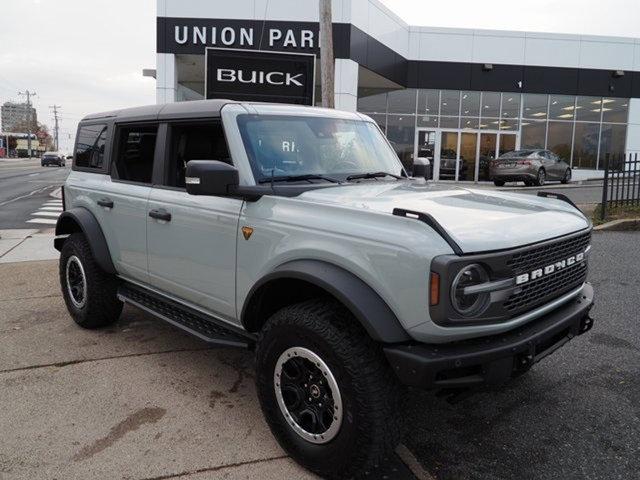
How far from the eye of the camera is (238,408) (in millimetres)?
3572

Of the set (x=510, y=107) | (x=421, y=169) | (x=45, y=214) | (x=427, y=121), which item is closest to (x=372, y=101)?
(x=427, y=121)

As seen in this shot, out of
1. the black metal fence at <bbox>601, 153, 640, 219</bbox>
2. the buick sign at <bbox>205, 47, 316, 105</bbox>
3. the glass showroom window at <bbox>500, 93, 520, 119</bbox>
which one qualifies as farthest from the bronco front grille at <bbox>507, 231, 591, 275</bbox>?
the glass showroom window at <bbox>500, 93, 520, 119</bbox>

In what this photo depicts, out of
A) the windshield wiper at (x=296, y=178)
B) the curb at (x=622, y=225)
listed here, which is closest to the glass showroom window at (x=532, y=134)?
the curb at (x=622, y=225)

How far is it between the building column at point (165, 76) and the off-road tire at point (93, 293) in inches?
617

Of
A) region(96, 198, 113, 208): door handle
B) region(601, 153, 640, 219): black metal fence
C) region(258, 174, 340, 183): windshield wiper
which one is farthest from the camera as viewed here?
region(601, 153, 640, 219): black metal fence

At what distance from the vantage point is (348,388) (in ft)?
8.51

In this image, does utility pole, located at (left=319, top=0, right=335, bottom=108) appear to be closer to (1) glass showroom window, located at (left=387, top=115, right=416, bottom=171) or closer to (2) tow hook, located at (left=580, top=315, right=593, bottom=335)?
(2) tow hook, located at (left=580, top=315, right=593, bottom=335)

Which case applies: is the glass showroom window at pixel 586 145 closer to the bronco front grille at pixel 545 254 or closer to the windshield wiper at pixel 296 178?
the bronco front grille at pixel 545 254

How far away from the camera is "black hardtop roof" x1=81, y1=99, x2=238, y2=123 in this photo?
3.69 meters

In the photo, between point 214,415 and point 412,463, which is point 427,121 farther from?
point 412,463

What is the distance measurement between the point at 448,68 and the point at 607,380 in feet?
74.2

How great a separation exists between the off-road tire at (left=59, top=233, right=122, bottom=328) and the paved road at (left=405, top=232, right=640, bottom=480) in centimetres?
274

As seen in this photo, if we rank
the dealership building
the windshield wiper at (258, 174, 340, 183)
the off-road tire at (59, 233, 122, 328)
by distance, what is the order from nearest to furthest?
the windshield wiper at (258, 174, 340, 183), the off-road tire at (59, 233, 122, 328), the dealership building

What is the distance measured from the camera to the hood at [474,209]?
2584mm
